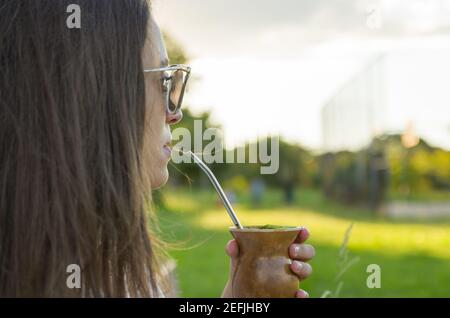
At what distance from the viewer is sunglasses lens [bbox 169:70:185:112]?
141 centimetres

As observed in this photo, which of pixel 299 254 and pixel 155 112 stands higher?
pixel 155 112

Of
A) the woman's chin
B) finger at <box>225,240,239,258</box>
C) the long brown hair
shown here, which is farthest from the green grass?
the long brown hair

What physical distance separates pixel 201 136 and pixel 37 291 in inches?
30.6

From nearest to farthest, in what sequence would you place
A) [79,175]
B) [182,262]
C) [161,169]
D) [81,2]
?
[79,175] < [81,2] < [161,169] < [182,262]

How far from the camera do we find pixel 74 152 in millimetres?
1120

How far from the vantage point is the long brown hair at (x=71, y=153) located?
1.10 meters

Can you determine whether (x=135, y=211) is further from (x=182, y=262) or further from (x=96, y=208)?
(x=182, y=262)

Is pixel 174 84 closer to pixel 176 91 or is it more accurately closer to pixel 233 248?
pixel 176 91

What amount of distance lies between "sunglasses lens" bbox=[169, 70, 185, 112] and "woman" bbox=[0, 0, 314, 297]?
155 mm

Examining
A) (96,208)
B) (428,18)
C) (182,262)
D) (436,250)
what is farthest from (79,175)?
(436,250)

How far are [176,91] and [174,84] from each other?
0.06 ft

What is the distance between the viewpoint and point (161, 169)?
1.38 metres

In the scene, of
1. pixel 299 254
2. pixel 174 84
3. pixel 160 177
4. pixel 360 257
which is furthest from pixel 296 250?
pixel 360 257

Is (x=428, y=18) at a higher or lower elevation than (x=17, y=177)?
higher
